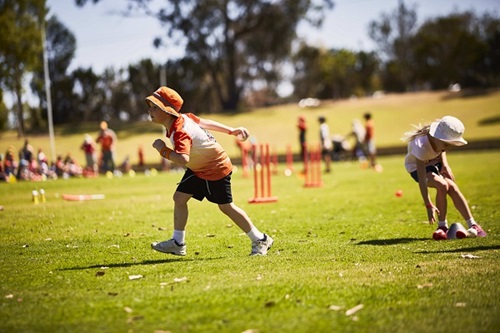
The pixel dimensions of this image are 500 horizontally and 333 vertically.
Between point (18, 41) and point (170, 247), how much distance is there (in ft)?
138

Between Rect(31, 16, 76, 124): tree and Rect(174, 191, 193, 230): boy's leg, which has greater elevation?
Rect(31, 16, 76, 124): tree

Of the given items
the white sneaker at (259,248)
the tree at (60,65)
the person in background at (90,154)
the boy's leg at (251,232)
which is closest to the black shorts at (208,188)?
the boy's leg at (251,232)

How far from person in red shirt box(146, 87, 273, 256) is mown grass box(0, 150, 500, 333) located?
0.28m

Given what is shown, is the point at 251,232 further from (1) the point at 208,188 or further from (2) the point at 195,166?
(2) the point at 195,166

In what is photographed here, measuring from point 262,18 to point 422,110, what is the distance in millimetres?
18154

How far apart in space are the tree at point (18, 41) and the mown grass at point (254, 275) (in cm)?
3616

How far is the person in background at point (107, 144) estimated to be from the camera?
27609 millimetres

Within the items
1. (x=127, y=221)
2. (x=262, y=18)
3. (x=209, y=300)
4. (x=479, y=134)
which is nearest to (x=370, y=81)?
(x=262, y=18)

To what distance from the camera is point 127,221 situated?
38.0ft

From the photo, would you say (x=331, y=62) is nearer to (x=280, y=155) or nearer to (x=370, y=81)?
(x=370, y=81)

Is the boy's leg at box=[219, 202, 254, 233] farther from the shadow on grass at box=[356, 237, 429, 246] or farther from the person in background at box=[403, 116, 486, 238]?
the person in background at box=[403, 116, 486, 238]

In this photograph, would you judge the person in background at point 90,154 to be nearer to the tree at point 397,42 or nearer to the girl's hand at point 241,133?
the girl's hand at point 241,133

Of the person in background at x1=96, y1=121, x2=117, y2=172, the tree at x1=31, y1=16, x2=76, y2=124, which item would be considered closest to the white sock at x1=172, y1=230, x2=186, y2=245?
the person in background at x1=96, y1=121, x2=117, y2=172

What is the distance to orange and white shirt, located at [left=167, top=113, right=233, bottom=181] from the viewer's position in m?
7.02
